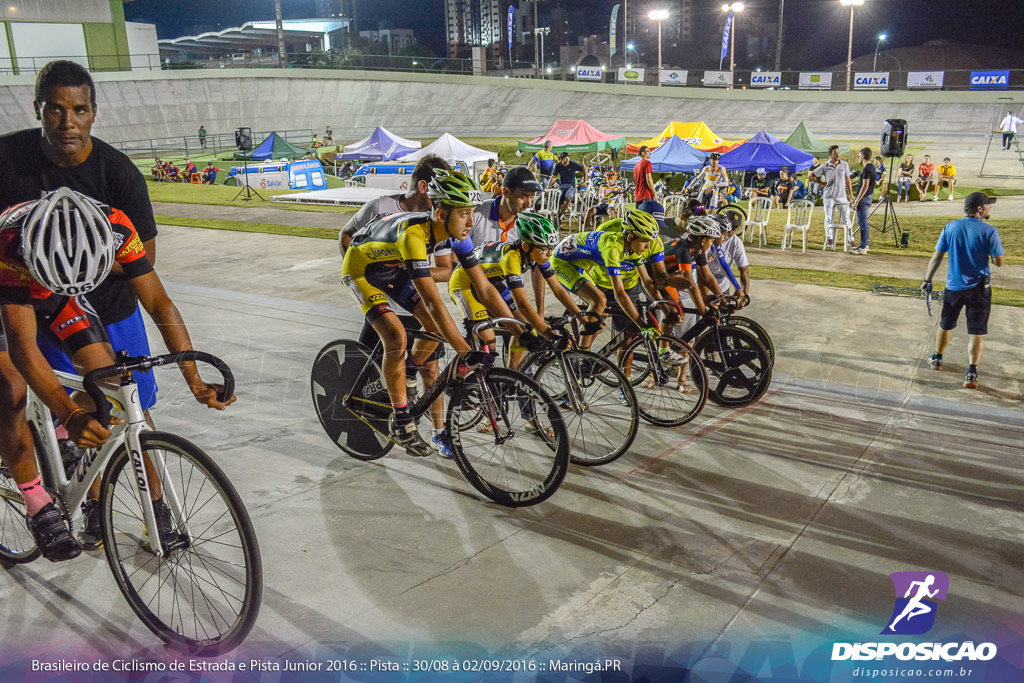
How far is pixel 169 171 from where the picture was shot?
1151 inches

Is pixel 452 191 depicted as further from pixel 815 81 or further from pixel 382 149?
pixel 815 81

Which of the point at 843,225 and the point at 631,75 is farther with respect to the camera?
the point at 631,75

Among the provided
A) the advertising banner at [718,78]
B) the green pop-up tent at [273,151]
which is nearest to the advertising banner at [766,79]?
the advertising banner at [718,78]

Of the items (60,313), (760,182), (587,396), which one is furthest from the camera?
(760,182)

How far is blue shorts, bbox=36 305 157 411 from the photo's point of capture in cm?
315

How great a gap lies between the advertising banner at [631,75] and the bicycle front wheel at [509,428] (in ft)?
174

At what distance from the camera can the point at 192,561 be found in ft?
10.4

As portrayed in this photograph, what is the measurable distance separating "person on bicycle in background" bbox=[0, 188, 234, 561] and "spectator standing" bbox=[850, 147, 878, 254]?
488 inches

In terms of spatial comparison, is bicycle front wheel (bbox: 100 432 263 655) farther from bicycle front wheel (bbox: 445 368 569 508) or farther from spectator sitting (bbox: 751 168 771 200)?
spectator sitting (bbox: 751 168 771 200)

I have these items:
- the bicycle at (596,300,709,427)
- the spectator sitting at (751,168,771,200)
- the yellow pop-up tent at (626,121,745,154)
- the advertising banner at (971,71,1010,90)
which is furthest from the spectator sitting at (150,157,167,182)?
the advertising banner at (971,71,1010,90)

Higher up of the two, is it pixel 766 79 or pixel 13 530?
pixel 766 79

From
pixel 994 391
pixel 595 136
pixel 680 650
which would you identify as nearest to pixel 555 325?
pixel 680 650

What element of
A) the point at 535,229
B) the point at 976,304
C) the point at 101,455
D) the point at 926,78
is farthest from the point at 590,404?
Answer: the point at 926,78

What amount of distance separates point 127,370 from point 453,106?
2132 inches
